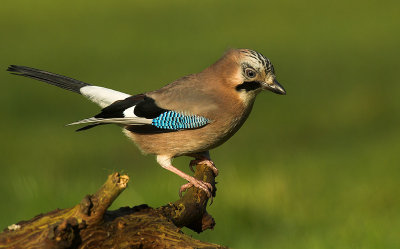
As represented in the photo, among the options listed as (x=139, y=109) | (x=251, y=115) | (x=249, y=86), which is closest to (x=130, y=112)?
(x=139, y=109)

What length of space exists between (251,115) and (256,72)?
10.3 m

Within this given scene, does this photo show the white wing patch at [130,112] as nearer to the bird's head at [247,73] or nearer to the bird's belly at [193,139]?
the bird's belly at [193,139]

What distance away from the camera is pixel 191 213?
4.84 m

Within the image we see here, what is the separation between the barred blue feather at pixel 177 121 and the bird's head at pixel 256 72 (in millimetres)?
481

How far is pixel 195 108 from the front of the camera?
6.20 metres

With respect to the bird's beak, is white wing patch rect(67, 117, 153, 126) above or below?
below

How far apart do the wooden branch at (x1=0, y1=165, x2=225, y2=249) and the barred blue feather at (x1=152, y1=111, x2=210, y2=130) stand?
5.73ft

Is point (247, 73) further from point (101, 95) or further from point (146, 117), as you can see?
point (101, 95)

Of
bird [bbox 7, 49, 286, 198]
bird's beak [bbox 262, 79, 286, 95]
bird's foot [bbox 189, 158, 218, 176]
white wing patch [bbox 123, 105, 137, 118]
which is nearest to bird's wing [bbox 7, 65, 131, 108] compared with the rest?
bird [bbox 7, 49, 286, 198]

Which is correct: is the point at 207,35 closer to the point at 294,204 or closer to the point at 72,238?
the point at 294,204

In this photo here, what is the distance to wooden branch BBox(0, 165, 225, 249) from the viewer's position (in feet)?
12.2

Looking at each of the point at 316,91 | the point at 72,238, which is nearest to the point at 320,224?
the point at 72,238

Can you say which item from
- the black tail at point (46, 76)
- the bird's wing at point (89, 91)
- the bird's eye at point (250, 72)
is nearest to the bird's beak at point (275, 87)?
the bird's eye at point (250, 72)

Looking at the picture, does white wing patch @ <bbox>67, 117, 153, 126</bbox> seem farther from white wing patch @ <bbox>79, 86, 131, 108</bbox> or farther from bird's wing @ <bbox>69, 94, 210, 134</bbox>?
white wing patch @ <bbox>79, 86, 131, 108</bbox>
